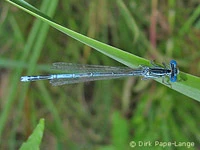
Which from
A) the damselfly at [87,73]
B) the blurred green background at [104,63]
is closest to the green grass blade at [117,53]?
the damselfly at [87,73]

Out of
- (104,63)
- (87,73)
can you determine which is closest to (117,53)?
(87,73)

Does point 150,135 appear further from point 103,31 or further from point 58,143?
point 103,31

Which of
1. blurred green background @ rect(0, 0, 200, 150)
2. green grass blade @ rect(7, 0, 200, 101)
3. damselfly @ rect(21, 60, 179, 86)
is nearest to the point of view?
green grass blade @ rect(7, 0, 200, 101)

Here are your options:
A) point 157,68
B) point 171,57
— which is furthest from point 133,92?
point 157,68

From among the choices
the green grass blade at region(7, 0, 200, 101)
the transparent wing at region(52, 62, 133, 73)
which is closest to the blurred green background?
the transparent wing at region(52, 62, 133, 73)

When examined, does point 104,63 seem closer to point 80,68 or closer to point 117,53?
point 80,68

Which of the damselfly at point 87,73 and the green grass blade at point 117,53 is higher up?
the damselfly at point 87,73

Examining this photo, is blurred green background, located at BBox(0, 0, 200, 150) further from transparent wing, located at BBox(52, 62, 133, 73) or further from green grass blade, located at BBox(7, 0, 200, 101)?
green grass blade, located at BBox(7, 0, 200, 101)

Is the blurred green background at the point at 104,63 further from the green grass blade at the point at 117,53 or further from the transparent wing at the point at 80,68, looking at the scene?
the green grass blade at the point at 117,53
